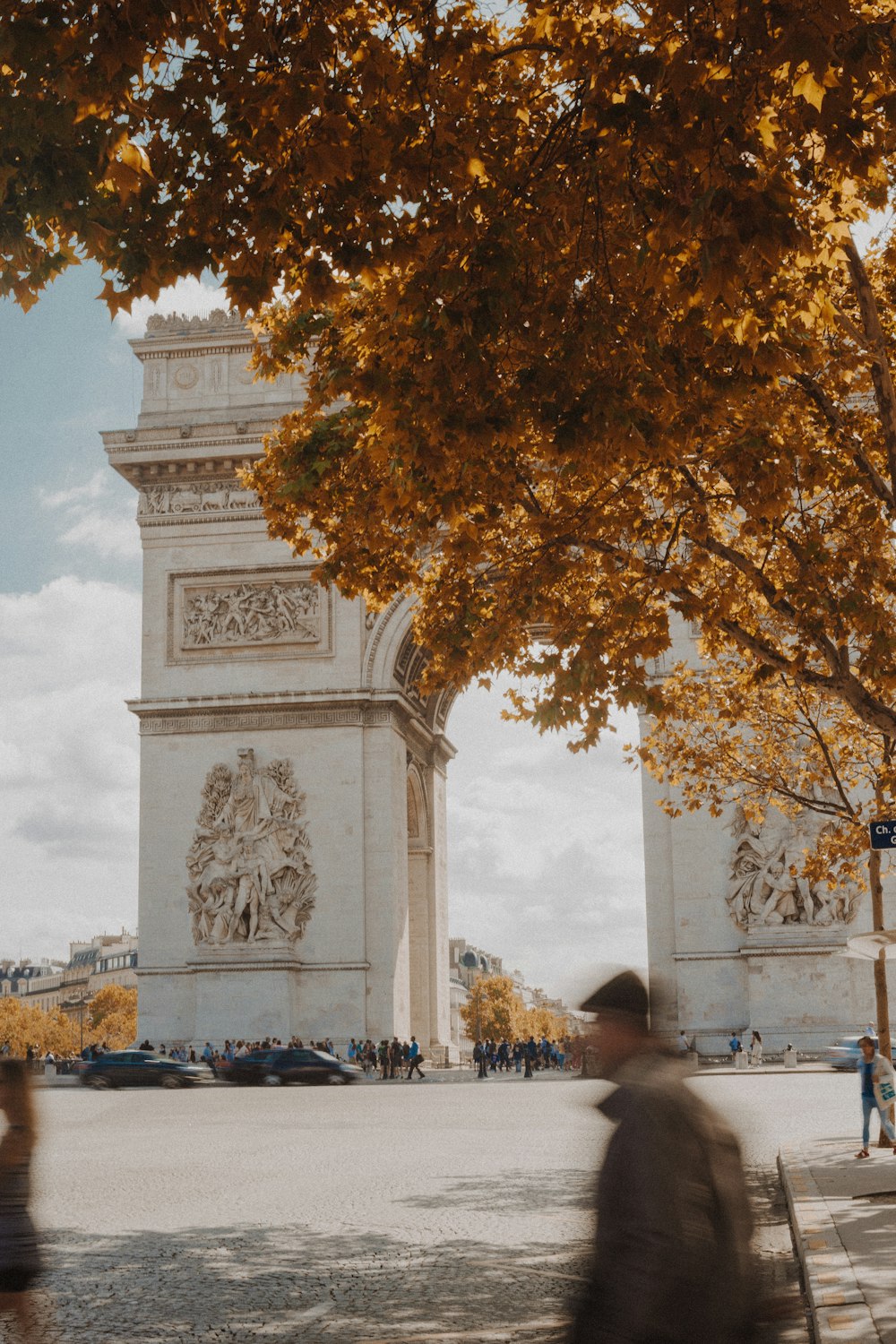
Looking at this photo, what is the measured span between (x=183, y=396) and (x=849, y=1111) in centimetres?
2286

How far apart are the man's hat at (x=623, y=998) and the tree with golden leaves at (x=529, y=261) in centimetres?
310

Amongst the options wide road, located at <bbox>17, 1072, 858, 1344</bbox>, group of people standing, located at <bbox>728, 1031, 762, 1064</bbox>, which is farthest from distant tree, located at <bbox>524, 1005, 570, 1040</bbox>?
wide road, located at <bbox>17, 1072, 858, 1344</bbox>

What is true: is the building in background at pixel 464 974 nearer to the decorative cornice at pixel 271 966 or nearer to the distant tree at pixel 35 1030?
the distant tree at pixel 35 1030

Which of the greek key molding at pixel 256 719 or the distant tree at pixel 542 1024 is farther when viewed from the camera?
the distant tree at pixel 542 1024

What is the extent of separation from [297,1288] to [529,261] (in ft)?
18.9

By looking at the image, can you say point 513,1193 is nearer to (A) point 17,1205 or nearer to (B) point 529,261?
(A) point 17,1205

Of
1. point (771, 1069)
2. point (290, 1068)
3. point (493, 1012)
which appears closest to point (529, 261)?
point (771, 1069)

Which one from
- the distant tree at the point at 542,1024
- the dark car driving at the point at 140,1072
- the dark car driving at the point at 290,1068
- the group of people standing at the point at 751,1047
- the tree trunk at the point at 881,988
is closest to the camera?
the tree trunk at the point at 881,988

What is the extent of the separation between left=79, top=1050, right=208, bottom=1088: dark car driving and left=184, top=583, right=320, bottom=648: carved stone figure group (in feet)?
28.8

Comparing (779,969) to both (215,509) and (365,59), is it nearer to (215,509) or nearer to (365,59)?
(215,509)

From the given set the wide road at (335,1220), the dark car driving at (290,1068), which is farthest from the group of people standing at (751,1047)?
the wide road at (335,1220)

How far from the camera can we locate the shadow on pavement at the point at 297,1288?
6.99m

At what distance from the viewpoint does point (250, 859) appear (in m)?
32.6

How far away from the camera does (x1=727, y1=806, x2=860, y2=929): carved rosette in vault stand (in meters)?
30.4
